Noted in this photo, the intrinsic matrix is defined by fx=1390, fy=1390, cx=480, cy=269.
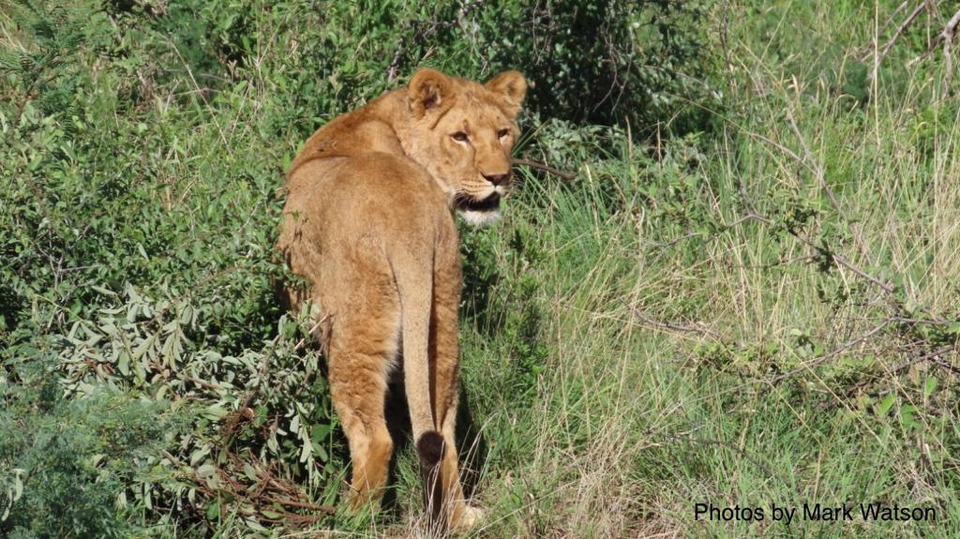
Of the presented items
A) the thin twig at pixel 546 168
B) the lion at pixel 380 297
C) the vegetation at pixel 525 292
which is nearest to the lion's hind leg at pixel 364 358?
the lion at pixel 380 297

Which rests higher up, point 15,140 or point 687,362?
point 15,140

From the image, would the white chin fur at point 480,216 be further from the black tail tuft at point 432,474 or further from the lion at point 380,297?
the black tail tuft at point 432,474

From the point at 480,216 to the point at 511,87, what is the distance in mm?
628

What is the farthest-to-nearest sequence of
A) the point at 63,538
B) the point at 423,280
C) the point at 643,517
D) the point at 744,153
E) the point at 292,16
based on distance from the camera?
the point at 744,153 → the point at 292,16 → the point at 643,517 → the point at 423,280 → the point at 63,538

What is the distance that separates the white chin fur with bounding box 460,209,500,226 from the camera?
4.96 meters

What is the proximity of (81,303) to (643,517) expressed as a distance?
190 centimetres

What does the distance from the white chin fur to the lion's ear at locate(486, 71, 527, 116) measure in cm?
50

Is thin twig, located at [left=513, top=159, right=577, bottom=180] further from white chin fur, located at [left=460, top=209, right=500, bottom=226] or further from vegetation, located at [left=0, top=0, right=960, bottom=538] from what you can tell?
white chin fur, located at [left=460, top=209, right=500, bottom=226]

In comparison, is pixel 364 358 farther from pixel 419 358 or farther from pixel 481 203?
pixel 481 203

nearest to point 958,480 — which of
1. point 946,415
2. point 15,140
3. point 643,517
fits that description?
point 946,415

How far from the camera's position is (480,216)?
4.96 meters

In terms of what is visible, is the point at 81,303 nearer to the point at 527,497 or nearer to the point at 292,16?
the point at 527,497

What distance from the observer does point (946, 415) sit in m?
4.20

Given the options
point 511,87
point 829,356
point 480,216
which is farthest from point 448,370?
point 511,87
